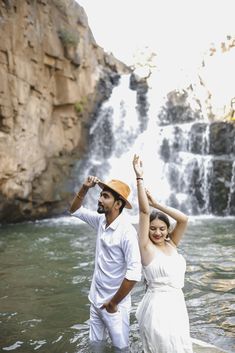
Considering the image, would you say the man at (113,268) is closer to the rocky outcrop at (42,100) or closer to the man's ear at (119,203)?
the man's ear at (119,203)

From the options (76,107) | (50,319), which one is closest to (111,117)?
(76,107)

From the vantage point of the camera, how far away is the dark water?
5109 mm

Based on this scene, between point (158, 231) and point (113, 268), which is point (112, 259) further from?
point (158, 231)

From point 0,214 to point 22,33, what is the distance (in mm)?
6527

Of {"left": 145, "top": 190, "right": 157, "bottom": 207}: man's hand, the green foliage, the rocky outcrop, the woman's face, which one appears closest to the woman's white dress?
the woman's face

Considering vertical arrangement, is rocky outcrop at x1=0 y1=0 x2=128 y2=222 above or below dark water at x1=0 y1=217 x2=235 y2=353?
above

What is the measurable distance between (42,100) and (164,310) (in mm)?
14222

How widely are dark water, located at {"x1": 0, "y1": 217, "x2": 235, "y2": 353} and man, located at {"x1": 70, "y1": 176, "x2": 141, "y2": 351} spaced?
60 cm

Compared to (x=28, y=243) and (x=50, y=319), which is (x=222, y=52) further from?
(x=50, y=319)

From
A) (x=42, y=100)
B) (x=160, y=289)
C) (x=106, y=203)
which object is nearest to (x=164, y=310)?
(x=160, y=289)

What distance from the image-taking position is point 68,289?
7297 millimetres

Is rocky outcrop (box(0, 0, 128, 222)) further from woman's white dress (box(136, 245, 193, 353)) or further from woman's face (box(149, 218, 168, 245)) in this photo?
woman's white dress (box(136, 245, 193, 353))

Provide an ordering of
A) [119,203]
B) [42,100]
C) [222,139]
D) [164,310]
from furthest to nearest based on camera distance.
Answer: [222,139]
[42,100]
[119,203]
[164,310]

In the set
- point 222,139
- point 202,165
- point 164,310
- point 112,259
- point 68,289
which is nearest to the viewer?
point 164,310
